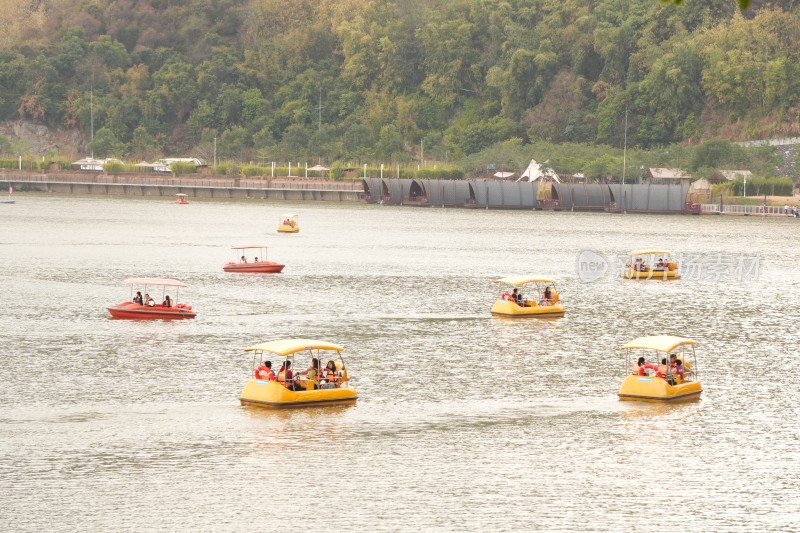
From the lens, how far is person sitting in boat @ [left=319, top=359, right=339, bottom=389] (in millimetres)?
46938

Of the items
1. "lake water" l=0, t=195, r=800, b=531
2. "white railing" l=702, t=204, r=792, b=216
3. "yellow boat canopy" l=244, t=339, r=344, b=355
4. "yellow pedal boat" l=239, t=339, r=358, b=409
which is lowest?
"lake water" l=0, t=195, r=800, b=531

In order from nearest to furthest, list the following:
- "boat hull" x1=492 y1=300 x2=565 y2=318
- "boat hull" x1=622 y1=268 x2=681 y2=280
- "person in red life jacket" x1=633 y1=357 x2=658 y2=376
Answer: "person in red life jacket" x1=633 y1=357 x2=658 y2=376
"boat hull" x1=492 y1=300 x2=565 y2=318
"boat hull" x1=622 y1=268 x2=681 y2=280

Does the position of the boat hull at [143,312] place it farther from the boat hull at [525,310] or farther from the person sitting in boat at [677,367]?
the person sitting in boat at [677,367]

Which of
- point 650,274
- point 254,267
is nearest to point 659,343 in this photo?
point 650,274

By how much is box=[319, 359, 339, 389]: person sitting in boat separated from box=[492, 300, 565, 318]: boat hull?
25505mm

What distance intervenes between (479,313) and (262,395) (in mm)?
30320

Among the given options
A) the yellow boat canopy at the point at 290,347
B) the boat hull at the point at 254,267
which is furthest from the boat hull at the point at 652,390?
the boat hull at the point at 254,267

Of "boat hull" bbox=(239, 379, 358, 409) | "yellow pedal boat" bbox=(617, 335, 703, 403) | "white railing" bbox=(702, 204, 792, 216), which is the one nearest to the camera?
"boat hull" bbox=(239, 379, 358, 409)

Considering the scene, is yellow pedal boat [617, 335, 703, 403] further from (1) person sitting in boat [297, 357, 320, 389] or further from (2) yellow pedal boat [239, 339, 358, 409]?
(1) person sitting in boat [297, 357, 320, 389]

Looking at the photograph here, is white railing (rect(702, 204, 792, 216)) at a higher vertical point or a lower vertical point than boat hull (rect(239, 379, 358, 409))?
higher

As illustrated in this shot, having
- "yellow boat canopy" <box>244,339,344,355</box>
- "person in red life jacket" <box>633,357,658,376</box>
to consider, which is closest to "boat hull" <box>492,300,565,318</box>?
"person in red life jacket" <box>633,357,658,376</box>

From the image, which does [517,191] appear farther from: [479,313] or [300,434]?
[300,434]

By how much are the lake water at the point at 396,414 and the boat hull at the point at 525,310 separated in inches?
35.8

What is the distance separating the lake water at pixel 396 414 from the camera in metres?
35.1
